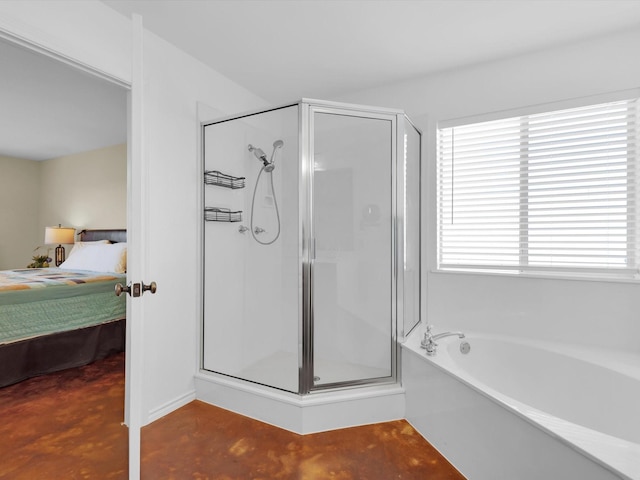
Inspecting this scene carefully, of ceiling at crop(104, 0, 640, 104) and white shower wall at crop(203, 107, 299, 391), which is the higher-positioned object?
ceiling at crop(104, 0, 640, 104)

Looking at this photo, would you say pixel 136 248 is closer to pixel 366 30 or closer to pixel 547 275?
pixel 366 30

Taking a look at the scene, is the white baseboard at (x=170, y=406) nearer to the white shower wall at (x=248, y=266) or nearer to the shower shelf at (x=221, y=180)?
the white shower wall at (x=248, y=266)

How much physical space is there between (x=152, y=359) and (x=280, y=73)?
7.50ft

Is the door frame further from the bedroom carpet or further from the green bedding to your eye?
the green bedding

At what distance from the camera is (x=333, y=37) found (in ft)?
7.17

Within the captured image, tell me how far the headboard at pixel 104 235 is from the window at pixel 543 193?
395 centimetres

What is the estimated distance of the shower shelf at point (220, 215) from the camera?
246 centimetres

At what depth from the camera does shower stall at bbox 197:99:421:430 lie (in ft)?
6.95

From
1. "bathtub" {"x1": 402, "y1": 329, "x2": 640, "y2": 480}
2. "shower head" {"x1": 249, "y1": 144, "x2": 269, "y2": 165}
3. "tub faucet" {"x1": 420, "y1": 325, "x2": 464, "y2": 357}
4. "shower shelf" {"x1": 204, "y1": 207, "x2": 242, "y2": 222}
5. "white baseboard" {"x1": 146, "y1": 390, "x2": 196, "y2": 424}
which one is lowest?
"white baseboard" {"x1": 146, "y1": 390, "x2": 196, "y2": 424}

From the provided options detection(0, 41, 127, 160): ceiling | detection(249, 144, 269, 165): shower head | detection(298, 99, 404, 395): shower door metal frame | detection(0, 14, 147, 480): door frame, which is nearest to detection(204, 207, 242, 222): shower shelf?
detection(249, 144, 269, 165): shower head

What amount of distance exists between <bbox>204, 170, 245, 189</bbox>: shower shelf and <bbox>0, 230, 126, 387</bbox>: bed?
179 cm

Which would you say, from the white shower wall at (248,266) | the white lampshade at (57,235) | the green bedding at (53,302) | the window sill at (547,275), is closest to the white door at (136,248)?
the white shower wall at (248,266)

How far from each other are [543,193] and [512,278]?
63cm

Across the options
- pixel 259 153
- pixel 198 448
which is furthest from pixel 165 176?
pixel 198 448
